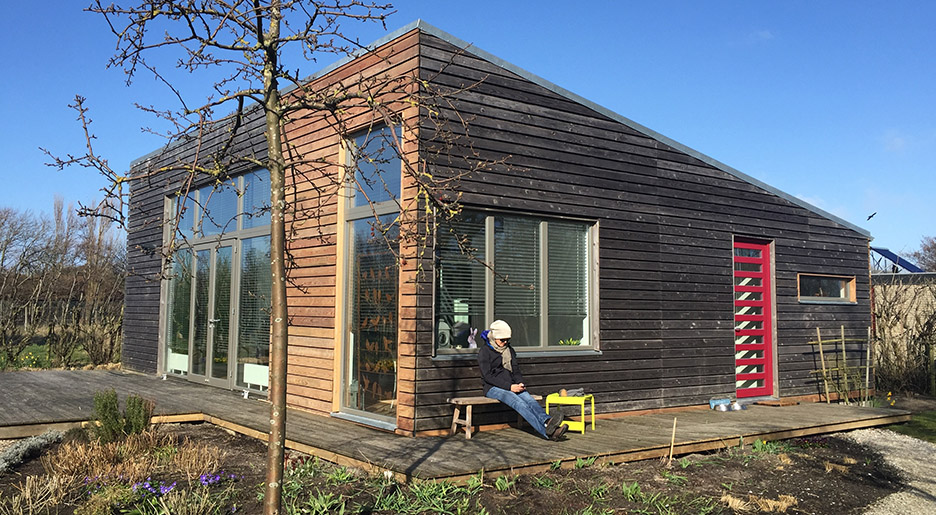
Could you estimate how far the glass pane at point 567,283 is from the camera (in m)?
8.10

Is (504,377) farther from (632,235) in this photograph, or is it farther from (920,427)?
(920,427)

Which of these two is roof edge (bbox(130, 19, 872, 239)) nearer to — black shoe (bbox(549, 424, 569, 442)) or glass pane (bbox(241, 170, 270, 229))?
glass pane (bbox(241, 170, 270, 229))

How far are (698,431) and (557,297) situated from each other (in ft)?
6.60

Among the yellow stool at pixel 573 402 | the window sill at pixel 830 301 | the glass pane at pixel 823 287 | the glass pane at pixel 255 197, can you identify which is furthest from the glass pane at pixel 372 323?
the glass pane at pixel 823 287

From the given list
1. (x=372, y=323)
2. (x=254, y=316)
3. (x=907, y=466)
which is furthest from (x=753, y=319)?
(x=254, y=316)

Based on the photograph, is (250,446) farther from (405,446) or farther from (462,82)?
(462,82)

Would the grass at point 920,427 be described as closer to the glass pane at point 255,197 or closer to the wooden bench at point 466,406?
the wooden bench at point 466,406

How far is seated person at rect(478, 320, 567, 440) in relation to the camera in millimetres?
6680

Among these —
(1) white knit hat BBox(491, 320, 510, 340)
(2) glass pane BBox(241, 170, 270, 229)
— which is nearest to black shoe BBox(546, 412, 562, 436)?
(1) white knit hat BBox(491, 320, 510, 340)

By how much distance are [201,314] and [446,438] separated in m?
5.84

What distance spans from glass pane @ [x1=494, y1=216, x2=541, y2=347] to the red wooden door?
A: 142 inches

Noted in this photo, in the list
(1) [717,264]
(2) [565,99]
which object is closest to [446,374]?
(2) [565,99]

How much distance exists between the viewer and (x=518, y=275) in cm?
783

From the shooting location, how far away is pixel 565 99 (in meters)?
8.43
